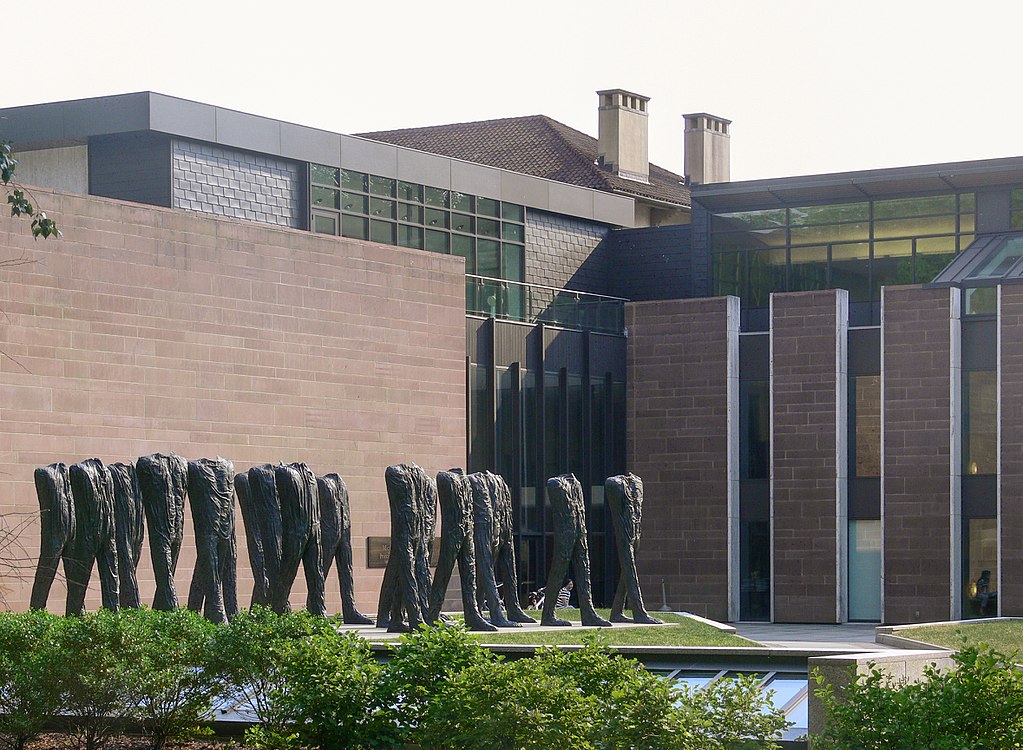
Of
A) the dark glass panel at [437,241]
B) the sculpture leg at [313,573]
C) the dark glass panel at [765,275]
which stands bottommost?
the sculpture leg at [313,573]

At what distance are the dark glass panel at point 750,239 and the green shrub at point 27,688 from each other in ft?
93.2

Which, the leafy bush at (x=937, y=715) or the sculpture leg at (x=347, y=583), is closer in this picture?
the leafy bush at (x=937, y=715)

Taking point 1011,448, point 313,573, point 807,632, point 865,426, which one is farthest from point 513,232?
point 313,573

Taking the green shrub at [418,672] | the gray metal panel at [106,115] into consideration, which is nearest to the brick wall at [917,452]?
the gray metal panel at [106,115]

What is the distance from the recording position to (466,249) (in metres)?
38.1

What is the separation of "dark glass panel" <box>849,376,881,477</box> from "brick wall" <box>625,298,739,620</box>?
8.71 ft

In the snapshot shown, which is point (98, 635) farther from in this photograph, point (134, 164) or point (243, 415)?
point (134, 164)

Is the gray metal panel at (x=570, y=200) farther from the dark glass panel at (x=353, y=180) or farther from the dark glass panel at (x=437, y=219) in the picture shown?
the dark glass panel at (x=353, y=180)

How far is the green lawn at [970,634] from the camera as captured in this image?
22547mm

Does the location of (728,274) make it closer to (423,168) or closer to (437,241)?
(437,241)

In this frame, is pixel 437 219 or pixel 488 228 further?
pixel 488 228

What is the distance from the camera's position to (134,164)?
31250 millimetres

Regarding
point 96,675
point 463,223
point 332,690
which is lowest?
point 96,675

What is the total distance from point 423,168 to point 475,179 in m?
1.79
